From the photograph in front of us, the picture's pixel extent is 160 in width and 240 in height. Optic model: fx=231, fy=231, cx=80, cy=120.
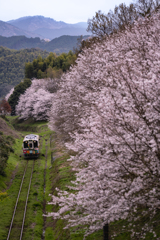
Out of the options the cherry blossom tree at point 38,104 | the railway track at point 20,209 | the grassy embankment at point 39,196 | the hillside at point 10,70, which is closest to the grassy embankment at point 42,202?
the grassy embankment at point 39,196

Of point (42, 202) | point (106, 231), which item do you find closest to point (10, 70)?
point (42, 202)

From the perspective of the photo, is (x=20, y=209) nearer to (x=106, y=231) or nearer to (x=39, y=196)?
(x=39, y=196)

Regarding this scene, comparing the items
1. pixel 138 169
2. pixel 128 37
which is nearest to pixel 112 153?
pixel 138 169

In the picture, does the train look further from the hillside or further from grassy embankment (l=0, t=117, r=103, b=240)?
the hillside

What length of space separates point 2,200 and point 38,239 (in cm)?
577

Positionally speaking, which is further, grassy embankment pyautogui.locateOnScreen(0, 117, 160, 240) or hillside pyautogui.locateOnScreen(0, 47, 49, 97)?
hillside pyautogui.locateOnScreen(0, 47, 49, 97)

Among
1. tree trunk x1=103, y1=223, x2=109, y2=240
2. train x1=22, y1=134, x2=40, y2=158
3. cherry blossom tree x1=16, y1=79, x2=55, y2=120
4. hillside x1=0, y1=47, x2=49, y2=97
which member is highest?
hillside x1=0, y1=47, x2=49, y2=97

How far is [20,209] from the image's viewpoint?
17031 mm

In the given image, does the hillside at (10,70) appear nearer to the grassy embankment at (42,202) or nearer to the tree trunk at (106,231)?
the grassy embankment at (42,202)

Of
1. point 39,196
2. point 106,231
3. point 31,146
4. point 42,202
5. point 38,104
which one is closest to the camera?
point 106,231

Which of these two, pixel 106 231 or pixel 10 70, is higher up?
pixel 10 70

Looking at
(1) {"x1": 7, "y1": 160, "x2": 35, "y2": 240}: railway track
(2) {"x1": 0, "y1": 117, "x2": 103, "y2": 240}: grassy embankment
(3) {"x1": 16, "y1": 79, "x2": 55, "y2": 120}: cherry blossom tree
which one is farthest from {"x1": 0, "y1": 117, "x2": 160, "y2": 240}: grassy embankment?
(3) {"x1": 16, "y1": 79, "x2": 55, "y2": 120}: cherry blossom tree

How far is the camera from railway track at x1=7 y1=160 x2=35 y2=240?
13.9 m

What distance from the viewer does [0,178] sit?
21.8m
